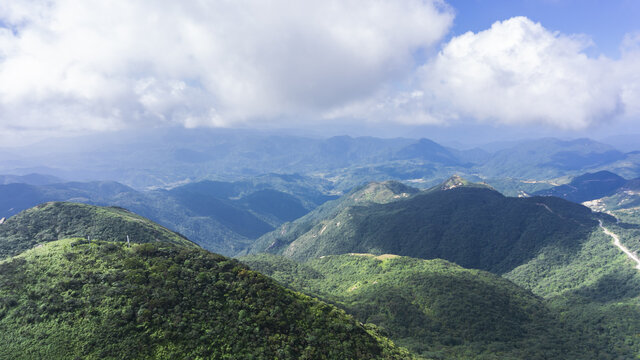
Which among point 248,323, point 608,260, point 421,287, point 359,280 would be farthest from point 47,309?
point 608,260

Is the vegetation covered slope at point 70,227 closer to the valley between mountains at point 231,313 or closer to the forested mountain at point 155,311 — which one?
the valley between mountains at point 231,313

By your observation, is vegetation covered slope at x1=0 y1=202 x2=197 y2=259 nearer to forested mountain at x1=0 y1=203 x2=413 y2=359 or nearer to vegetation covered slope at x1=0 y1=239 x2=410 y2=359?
forested mountain at x1=0 y1=203 x2=413 y2=359

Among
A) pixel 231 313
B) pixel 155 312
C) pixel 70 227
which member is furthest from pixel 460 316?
pixel 70 227

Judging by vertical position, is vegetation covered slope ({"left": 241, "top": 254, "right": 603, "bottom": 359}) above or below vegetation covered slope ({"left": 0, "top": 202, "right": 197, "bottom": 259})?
below

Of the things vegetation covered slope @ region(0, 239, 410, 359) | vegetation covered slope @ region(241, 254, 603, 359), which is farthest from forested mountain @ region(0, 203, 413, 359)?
vegetation covered slope @ region(241, 254, 603, 359)

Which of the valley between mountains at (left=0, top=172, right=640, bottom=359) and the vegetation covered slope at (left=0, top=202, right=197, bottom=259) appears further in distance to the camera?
the vegetation covered slope at (left=0, top=202, right=197, bottom=259)

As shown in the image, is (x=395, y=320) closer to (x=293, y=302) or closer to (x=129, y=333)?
(x=293, y=302)

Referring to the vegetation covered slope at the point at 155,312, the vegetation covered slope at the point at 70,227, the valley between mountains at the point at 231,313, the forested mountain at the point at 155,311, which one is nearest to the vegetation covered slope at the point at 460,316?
the valley between mountains at the point at 231,313
